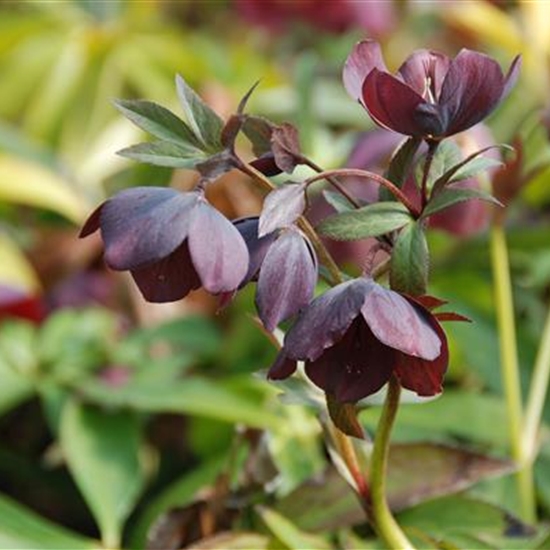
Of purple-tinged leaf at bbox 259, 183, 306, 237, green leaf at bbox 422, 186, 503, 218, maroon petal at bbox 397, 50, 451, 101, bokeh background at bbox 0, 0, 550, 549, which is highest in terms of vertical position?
maroon petal at bbox 397, 50, 451, 101

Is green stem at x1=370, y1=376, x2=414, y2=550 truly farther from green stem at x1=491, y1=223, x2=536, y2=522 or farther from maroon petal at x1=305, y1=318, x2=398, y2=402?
green stem at x1=491, y1=223, x2=536, y2=522

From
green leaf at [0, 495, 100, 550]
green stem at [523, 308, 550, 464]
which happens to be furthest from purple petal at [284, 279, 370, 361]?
green stem at [523, 308, 550, 464]

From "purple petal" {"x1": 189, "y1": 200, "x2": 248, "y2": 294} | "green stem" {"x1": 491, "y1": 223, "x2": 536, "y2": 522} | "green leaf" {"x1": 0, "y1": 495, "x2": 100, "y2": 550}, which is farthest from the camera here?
"green stem" {"x1": 491, "y1": 223, "x2": 536, "y2": 522}

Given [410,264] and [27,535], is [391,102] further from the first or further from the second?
[27,535]

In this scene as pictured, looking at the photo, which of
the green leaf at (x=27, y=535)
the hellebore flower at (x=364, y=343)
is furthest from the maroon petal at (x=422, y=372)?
the green leaf at (x=27, y=535)

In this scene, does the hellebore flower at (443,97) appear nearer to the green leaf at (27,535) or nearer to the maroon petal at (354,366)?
the maroon petal at (354,366)

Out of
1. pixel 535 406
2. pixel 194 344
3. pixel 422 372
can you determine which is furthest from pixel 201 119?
pixel 194 344
